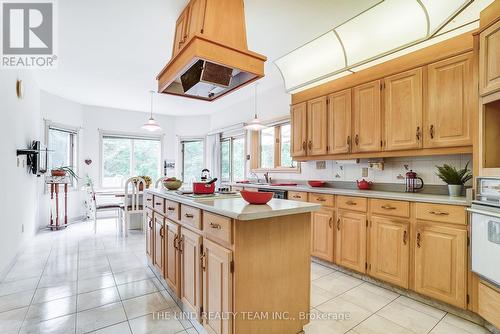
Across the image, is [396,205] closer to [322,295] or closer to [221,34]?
[322,295]

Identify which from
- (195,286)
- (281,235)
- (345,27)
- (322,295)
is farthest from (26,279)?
(345,27)

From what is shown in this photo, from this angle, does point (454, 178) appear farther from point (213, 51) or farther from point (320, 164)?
point (213, 51)

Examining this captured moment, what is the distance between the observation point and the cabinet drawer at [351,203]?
2611 mm

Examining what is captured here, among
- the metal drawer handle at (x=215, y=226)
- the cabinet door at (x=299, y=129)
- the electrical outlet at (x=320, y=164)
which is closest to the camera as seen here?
the metal drawer handle at (x=215, y=226)

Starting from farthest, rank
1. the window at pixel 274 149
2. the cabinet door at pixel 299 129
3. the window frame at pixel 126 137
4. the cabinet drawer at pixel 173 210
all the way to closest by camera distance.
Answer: the window frame at pixel 126 137 → the window at pixel 274 149 → the cabinet door at pixel 299 129 → the cabinet drawer at pixel 173 210

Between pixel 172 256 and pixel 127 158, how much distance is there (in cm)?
521

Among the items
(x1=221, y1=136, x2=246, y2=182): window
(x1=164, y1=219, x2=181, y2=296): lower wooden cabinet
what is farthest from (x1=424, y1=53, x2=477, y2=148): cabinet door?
(x1=221, y1=136, x2=246, y2=182): window

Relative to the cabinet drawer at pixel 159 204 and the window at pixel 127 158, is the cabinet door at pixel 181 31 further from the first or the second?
the window at pixel 127 158

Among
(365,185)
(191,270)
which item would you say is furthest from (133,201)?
(365,185)

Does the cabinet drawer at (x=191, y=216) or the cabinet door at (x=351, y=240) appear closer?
the cabinet drawer at (x=191, y=216)

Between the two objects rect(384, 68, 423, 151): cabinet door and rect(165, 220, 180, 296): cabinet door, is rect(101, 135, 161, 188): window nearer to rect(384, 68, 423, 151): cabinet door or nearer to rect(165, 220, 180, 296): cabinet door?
rect(165, 220, 180, 296): cabinet door

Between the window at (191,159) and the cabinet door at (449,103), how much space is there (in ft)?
18.9

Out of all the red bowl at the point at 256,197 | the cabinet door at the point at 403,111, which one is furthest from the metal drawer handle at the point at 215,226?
the cabinet door at the point at 403,111

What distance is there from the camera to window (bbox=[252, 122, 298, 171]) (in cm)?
451
